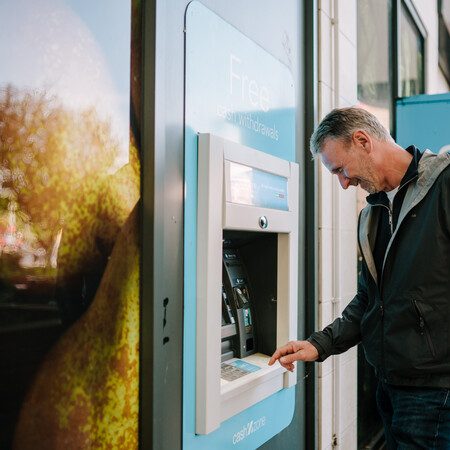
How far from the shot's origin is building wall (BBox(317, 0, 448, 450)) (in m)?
2.74

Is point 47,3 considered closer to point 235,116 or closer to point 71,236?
point 71,236

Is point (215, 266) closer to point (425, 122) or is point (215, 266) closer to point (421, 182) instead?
point (421, 182)

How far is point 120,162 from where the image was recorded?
1.50 m

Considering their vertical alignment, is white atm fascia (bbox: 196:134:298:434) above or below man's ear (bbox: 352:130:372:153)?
below

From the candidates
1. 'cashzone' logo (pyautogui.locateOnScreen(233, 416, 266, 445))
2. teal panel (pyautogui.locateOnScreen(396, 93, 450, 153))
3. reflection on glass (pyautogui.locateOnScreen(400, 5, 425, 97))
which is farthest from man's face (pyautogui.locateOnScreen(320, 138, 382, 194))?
reflection on glass (pyautogui.locateOnScreen(400, 5, 425, 97))

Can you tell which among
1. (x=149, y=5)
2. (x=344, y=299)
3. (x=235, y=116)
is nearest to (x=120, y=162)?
(x=149, y=5)

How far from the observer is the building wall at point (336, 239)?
8.99ft

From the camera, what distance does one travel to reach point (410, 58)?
5.30m

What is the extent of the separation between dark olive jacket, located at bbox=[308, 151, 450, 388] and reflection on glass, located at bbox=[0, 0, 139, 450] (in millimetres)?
864

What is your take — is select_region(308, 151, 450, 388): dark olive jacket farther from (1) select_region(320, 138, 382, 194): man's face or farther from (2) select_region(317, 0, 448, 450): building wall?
(2) select_region(317, 0, 448, 450): building wall

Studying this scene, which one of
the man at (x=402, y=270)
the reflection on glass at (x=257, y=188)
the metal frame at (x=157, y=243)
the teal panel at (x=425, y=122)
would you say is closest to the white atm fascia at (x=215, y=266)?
the reflection on glass at (x=257, y=188)

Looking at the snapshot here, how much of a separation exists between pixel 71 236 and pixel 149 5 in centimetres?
73

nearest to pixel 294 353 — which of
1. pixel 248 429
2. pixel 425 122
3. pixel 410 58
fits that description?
pixel 248 429

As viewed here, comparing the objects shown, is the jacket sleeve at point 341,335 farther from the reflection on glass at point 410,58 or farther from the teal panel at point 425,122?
the reflection on glass at point 410,58
